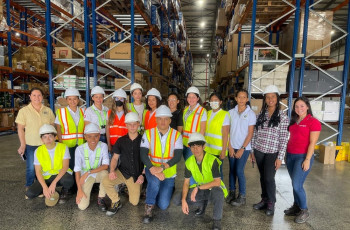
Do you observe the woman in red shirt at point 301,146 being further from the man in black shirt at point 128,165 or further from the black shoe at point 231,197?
the man in black shirt at point 128,165

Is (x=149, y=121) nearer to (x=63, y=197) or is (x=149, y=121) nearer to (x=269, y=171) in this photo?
(x=63, y=197)

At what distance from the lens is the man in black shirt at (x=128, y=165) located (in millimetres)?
3191

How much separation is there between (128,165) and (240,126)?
1.74m

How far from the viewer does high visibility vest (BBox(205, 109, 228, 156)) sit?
334 centimetres

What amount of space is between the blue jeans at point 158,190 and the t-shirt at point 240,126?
1.10m

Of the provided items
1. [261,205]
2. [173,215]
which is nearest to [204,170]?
[173,215]

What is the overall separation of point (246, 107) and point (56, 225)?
9.71ft

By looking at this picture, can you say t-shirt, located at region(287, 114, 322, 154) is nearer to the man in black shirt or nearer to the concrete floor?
the concrete floor

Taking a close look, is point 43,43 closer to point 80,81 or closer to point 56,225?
point 80,81

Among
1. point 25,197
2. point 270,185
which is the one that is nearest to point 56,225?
point 25,197

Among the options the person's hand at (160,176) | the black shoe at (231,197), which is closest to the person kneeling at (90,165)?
the person's hand at (160,176)

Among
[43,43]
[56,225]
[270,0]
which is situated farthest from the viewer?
[43,43]

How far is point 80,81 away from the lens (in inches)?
248

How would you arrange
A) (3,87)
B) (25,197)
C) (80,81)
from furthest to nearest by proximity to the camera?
(3,87) < (80,81) < (25,197)
